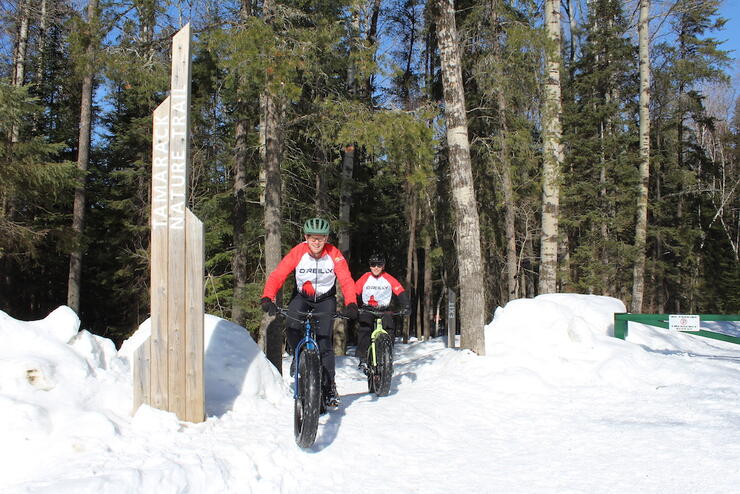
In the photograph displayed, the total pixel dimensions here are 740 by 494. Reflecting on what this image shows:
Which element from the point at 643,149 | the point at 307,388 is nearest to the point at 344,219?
the point at 643,149

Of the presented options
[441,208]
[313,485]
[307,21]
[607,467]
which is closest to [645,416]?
[607,467]

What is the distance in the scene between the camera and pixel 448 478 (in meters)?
4.31

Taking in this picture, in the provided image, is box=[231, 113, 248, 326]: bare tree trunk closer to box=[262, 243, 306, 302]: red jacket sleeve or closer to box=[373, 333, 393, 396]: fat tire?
box=[373, 333, 393, 396]: fat tire

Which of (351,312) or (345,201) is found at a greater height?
(345,201)

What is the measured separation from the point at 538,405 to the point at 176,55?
5.36 metres

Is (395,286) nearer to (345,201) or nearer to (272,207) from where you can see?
(272,207)

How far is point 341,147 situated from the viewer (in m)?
10.5

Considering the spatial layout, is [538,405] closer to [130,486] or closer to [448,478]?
[448,478]

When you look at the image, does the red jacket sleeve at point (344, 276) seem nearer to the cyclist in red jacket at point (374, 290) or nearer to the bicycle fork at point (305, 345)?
the bicycle fork at point (305, 345)

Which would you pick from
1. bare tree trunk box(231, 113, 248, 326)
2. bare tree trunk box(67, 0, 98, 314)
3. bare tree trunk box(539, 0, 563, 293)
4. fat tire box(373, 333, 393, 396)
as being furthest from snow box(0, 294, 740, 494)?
bare tree trunk box(67, 0, 98, 314)

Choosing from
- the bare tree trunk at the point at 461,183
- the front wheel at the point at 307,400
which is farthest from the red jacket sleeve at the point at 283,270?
the bare tree trunk at the point at 461,183

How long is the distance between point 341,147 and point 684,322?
6.49m

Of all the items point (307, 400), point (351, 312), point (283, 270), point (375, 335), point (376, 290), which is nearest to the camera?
point (307, 400)

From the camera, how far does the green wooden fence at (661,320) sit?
8.96 metres
